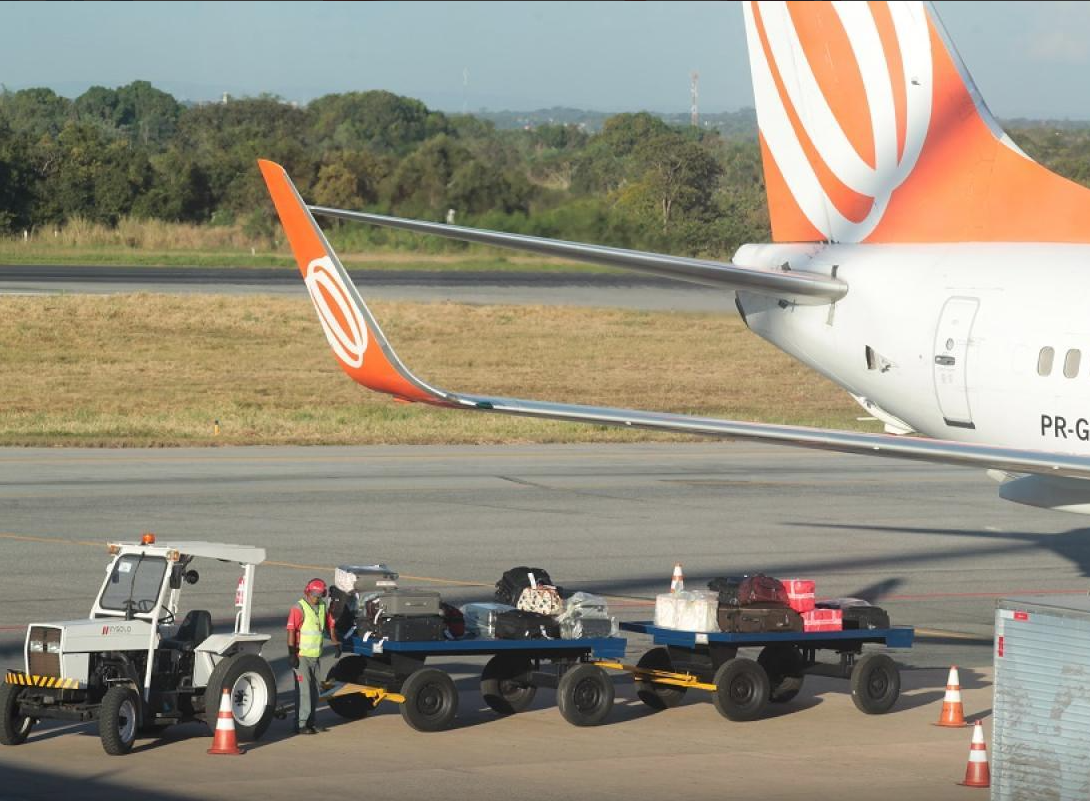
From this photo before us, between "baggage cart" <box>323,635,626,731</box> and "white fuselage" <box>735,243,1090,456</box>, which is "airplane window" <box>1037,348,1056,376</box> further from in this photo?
"baggage cart" <box>323,635,626,731</box>

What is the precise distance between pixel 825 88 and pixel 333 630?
12.2 m

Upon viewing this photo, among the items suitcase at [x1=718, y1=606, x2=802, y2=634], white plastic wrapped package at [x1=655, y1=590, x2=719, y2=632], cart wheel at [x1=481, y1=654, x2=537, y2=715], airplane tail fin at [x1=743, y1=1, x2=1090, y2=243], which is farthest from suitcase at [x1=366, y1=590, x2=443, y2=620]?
airplane tail fin at [x1=743, y1=1, x2=1090, y2=243]

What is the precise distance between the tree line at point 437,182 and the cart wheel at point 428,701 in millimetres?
32554

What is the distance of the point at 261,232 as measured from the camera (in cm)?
8850

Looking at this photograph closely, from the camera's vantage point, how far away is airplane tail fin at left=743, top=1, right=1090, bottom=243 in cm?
2308

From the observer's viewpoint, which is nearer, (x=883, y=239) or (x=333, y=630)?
(x=333, y=630)

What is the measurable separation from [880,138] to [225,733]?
13.8 metres

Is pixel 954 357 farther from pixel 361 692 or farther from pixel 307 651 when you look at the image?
pixel 307 651

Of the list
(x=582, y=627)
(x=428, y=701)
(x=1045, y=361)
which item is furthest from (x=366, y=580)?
(x=1045, y=361)

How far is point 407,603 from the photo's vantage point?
16625 millimetres

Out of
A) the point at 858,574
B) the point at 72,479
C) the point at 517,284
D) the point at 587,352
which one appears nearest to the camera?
the point at 858,574

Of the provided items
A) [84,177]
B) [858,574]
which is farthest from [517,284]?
[858,574]

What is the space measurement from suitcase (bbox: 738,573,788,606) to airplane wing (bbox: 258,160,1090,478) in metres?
1.48

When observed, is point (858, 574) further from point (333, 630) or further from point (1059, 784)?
point (1059, 784)
